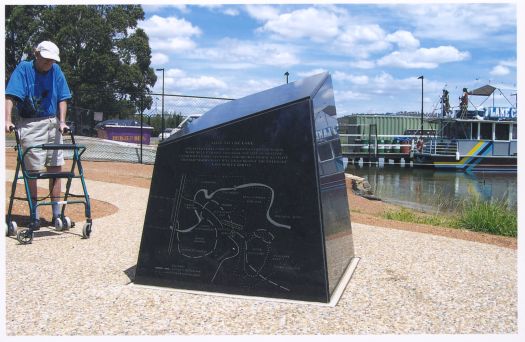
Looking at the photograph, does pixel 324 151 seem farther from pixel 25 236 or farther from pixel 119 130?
pixel 119 130

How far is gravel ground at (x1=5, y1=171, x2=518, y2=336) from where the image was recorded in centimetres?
418

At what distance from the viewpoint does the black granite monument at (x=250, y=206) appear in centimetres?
468

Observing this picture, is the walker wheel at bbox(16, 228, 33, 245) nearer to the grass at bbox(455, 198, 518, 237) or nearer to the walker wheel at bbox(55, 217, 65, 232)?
the walker wheel at bbox(55, 217, 65, 232)

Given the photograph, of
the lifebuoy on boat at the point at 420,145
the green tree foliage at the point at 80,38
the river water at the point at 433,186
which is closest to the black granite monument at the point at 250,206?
the river water at the point at 433,186

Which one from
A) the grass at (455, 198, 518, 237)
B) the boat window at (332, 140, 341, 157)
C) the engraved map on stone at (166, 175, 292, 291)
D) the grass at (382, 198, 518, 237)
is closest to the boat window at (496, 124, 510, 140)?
the grass at (382, 198, 518, 237)

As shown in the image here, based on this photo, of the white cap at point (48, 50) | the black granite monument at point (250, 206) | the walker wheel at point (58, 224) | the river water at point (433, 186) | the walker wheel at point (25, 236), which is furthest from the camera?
the river water at point (433, 186)

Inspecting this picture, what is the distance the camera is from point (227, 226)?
193 inches

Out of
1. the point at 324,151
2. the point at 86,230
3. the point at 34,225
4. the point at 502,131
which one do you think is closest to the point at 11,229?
the point at 34,225

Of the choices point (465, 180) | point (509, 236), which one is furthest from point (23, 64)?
point (465, 180)

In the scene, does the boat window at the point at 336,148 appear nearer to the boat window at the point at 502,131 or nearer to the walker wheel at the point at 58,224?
the walker wheel at the point at 58,224

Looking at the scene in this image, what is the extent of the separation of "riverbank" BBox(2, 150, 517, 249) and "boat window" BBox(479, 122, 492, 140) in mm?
25701

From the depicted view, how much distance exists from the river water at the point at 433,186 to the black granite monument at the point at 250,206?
12819mm

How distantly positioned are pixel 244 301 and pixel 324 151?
55.3 inches

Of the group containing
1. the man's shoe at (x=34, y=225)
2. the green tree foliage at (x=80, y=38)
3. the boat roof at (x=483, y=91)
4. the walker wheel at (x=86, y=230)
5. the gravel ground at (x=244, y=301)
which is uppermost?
the green tree foliage at (x=80, y=38)
